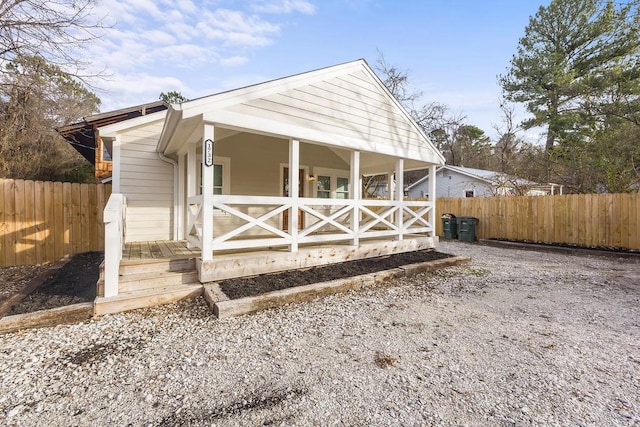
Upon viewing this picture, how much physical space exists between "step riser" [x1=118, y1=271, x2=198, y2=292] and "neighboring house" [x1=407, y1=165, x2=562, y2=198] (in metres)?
14.1

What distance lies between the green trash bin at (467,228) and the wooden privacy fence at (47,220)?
1174cm

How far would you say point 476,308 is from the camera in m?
3.96

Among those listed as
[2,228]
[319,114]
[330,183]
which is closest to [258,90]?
[319,114]

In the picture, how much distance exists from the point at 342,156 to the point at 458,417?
285 inches

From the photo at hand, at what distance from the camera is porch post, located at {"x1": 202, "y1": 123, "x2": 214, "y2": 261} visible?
412cm

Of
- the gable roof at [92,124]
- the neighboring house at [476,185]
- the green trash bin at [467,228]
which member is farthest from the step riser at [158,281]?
the neighboring house at [476,185]

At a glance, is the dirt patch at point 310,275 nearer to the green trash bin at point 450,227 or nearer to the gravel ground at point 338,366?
the gravel ground at point 338,366

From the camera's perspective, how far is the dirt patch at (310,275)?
410cm

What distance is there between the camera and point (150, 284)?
4.00m

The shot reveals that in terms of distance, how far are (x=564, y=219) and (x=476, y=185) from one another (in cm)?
1113

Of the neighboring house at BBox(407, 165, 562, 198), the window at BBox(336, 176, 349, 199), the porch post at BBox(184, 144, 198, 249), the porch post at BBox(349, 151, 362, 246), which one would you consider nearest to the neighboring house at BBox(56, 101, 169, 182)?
the porch post at BBox(184, 144, 198, 249)

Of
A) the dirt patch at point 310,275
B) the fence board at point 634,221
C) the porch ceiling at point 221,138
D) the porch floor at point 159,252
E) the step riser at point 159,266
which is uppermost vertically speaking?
the porch ceiling at point 221,138

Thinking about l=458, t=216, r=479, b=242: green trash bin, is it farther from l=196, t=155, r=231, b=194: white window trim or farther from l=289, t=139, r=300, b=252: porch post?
l=196, t=155, r=231, b=194: white window trim

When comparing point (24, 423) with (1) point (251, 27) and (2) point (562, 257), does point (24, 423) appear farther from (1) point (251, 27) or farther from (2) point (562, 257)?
(2) point (562, 257)
